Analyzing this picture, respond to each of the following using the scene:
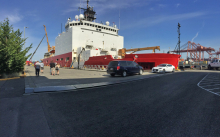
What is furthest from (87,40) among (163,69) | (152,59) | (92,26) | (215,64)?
(215,64)

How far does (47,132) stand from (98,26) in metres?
33.5

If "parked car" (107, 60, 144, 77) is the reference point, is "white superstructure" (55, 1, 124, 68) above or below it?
above

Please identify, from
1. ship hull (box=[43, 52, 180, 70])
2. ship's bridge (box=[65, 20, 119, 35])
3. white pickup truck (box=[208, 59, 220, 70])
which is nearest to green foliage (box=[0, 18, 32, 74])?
ship hull (box=[43, 52, 180, 70])

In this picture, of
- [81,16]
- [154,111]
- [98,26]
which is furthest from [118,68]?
[81,16]

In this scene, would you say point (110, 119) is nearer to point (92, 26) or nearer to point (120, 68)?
point (120, 68)

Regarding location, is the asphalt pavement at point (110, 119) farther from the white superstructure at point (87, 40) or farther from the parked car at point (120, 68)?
the white superstructure at point (87, 40)

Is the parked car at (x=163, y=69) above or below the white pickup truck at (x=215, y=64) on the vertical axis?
below

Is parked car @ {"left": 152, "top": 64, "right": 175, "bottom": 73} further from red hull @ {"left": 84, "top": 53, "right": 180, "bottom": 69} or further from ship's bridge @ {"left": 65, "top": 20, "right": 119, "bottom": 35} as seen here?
ship's bridge @ {"left": 65, "top": 20, "right": 119, "bottom": 35}

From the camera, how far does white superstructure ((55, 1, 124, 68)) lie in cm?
2895

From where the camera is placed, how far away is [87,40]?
31.4 metres

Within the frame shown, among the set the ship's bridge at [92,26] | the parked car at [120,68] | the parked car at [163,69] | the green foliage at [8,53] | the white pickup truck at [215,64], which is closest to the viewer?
Answer: the green foliage at [8,53]

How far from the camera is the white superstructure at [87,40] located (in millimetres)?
28953

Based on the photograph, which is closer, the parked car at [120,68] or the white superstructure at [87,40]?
the parked car at [120,68]

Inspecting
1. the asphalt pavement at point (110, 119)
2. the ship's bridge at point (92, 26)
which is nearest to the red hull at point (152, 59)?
the ship's bridge at point (92, 26)
